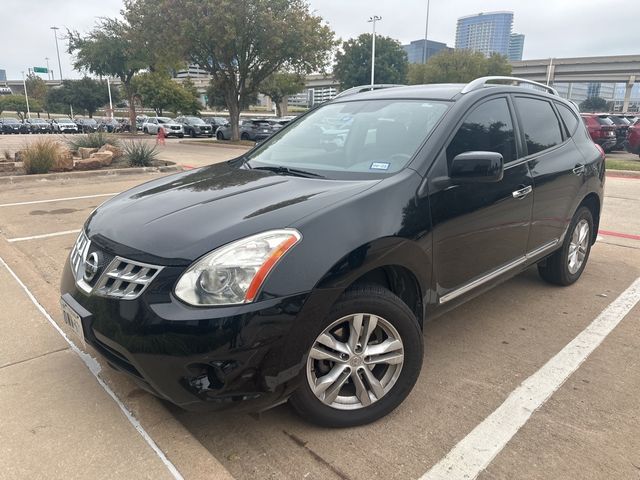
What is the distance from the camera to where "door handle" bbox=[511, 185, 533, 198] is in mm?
3344

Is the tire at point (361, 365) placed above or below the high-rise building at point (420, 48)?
below

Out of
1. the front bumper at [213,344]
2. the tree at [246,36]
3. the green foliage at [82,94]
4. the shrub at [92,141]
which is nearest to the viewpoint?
the front bumper at [213,344]

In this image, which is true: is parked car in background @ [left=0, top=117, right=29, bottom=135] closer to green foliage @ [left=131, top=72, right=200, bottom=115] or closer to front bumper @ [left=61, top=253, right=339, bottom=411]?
green foliage @ [left=131, top=72, right=200, bottom=115]

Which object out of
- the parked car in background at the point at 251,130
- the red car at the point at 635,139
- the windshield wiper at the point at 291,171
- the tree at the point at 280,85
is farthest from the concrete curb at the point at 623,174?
the tree at the point at 280,85

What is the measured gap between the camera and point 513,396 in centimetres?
277

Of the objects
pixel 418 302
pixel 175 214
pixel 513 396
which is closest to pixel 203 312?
pixel 175 214

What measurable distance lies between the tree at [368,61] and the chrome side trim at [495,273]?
48.3 meters

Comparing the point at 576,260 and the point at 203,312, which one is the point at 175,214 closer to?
the point at 203,312

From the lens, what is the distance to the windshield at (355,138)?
294 cm

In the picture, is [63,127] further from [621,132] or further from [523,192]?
[523,192]

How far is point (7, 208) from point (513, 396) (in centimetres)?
760

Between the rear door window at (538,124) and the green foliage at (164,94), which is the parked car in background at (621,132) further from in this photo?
the green foliage at (164,94)

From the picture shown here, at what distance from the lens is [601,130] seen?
706 inches

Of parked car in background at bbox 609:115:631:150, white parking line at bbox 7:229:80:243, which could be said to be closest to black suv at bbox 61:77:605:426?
white parking line at bbox 7:229:80:243
